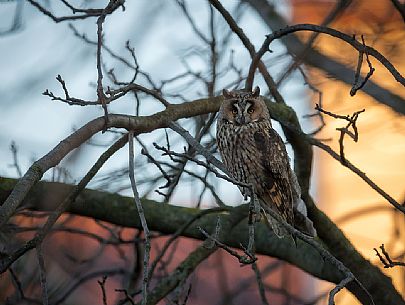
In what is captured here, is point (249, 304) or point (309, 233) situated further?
point (249, 304)

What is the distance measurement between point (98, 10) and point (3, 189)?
1.31 metres

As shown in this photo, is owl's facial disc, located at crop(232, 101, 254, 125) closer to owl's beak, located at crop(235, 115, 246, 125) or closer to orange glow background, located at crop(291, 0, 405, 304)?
owl's beak, located at crop(235, 115, 246, 125)

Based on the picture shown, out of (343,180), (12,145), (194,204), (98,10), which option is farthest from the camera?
(343,180)

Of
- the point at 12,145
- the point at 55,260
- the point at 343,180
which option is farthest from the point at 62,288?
the point at 343,180

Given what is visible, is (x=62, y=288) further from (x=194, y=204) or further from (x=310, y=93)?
(x=310, y=93)

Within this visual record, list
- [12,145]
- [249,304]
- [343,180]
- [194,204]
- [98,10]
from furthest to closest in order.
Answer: [343,180] → [249,304] → [194,204] → [12,145] → [98,10]

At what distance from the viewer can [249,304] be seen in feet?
20.4

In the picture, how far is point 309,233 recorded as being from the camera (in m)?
3.96

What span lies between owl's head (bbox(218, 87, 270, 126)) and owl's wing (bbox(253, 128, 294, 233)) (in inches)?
3.4

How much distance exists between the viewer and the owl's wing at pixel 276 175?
3906mm

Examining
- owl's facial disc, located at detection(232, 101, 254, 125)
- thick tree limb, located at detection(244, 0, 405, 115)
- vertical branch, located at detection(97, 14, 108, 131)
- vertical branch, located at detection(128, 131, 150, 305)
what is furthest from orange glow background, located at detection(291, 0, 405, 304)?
vertical branch, located at detection(97, 14, 108, 131)

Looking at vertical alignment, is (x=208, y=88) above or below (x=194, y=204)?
above

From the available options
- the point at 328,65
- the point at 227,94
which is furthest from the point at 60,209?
the point at 328,65

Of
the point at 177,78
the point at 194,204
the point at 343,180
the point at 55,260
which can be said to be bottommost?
the point at 55,260
